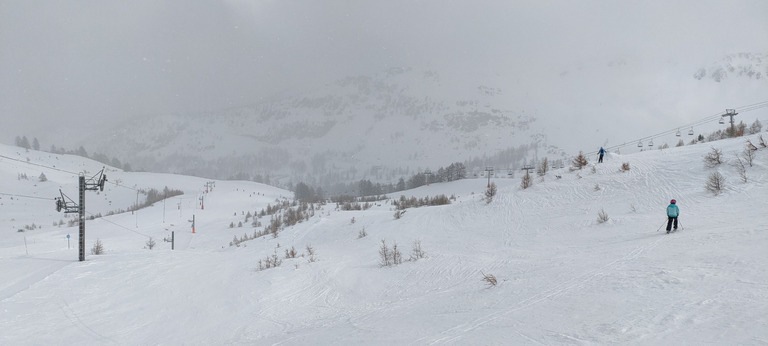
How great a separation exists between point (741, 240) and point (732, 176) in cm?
833

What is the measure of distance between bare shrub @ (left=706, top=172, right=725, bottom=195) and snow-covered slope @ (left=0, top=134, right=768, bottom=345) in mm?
359

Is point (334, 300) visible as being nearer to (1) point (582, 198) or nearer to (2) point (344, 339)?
(2) point (344, 339)

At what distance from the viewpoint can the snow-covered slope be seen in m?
4.48

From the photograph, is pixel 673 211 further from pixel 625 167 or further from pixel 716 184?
pixel 625 167

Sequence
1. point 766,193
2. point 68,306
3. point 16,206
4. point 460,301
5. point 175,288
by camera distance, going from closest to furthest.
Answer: point 460,301
point 68,306
point 766,193
point 175,288
point 16,206

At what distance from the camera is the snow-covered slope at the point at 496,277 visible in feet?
14.7

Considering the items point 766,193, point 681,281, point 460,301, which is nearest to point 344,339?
point 460,301

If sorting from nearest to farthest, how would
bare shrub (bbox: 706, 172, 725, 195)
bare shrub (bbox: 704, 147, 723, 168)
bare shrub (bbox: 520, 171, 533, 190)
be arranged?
bare shrub (bbox: 706, 172, 725, 195) → bare shrub (bbox: 704, 147, 723, 168) → bare shrub (bbox: 520, 171, 533, 190)

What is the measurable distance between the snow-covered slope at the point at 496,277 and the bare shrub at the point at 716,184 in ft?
1.18

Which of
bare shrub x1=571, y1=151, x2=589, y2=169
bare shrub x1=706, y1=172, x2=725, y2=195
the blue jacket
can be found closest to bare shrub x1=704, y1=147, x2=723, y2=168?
bare shrub x1=706, y1=172, x2=725, y2=195

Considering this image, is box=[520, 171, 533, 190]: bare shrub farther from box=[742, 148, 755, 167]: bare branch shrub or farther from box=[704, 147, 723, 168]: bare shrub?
box=[742, 148, 755, 167]: bare branch shrub

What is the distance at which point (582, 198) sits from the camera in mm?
15547

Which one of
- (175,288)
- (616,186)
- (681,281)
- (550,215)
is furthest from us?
(616,186)

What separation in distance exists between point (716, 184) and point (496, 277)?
10057 millimetres
